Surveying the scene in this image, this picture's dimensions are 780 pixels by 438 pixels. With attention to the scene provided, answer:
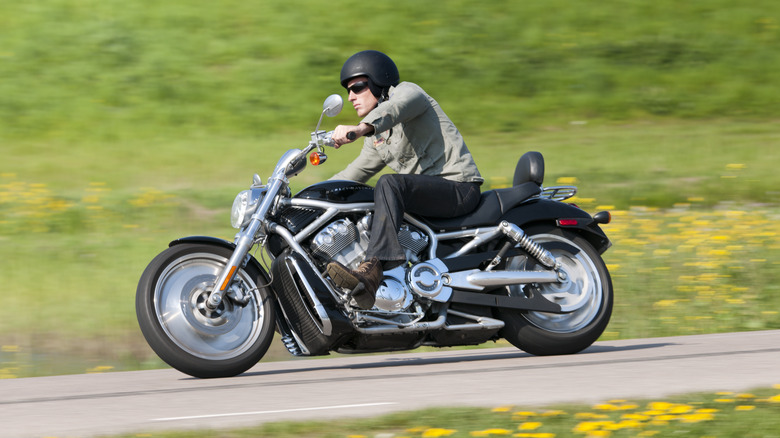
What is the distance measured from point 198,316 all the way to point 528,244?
2.18 m

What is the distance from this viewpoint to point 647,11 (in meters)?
24.5

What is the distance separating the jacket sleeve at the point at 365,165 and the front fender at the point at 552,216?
92 cm

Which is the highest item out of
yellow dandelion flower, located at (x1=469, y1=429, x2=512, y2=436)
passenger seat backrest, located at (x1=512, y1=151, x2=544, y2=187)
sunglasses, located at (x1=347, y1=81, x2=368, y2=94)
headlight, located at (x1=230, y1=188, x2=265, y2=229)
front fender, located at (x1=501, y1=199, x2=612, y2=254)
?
sunglasses, located at (x1=347, y1=81, x2=368, y2=94)

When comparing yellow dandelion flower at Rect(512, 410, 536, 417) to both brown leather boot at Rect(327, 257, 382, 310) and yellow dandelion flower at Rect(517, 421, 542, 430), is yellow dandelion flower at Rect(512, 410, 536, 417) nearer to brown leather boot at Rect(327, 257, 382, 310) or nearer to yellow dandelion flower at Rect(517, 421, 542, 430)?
yellow dandelion flower at Rect(517, 421, 542, 430)

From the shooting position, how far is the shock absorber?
701 centimetres

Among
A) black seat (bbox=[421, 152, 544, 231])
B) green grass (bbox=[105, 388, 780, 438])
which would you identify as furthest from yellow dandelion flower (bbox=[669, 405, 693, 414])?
black seat (bbox=[421, 152, 544, 231])

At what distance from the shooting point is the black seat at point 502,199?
6.99 metres

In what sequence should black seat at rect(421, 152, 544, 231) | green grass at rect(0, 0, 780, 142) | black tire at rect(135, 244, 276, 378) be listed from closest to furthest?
1. black tire at rect(135, 244, 276, 378)
2. black seat at rect(421, 152, 544, 231)
3. green grass at rect(0, 0, 780, 142)

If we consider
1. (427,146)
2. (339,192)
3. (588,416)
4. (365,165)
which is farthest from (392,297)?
(588,416)

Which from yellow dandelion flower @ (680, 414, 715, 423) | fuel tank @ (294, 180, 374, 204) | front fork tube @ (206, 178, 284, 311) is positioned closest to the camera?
yellow dandelion flower @ (680, 414, 715, 423)

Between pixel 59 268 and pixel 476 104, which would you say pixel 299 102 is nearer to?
pixel 476 104

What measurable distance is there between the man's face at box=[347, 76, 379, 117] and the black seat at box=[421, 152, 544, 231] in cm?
81

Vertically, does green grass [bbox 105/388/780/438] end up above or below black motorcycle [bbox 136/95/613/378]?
below

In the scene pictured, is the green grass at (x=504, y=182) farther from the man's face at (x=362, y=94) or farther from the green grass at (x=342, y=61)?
the man's face at (x=362, y=94)
